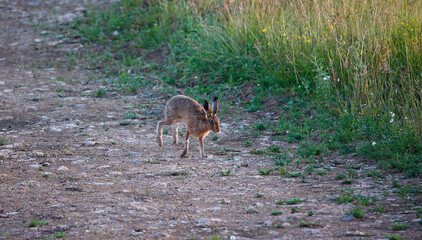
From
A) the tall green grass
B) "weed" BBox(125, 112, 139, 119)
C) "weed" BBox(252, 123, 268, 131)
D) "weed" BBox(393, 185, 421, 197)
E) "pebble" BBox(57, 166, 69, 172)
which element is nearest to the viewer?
"weed" BBox(393, 185, 421, 197)

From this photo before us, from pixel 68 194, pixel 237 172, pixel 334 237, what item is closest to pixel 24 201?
pixel 68 194

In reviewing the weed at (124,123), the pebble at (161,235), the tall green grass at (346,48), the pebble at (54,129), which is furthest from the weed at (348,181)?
the pebble at (54,129)

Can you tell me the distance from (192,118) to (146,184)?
1.93m

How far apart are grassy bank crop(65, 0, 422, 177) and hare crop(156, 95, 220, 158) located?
1173 millimetres

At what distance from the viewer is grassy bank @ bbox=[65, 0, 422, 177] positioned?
7.07 m

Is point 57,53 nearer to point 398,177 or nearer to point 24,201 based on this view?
point 24,201

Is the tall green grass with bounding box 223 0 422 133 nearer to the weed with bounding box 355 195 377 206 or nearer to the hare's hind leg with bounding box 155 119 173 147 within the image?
the weed with bounding box 355 195 377 206

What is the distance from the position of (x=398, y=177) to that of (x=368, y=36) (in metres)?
3.12

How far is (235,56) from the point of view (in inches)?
400

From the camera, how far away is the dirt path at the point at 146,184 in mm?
4508

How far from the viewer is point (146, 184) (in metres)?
5.83

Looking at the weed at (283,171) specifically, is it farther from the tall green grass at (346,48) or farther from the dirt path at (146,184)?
the tall green grass at (346,48)

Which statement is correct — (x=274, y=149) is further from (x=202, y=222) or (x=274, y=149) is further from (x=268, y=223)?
(x=202, y=222)

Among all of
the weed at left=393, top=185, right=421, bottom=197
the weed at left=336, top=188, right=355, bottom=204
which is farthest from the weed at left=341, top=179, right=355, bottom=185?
the weed at left=393, top=185, right=421, bottom=197
